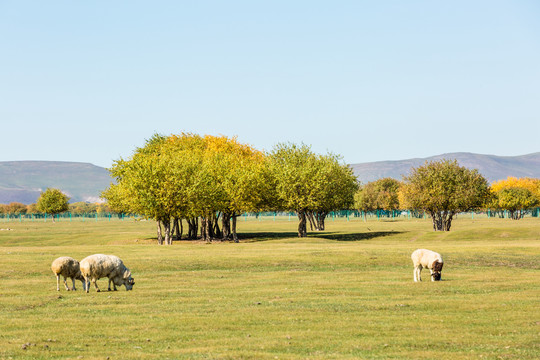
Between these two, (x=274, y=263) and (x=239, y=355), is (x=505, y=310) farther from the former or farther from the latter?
(x=274, y=263)

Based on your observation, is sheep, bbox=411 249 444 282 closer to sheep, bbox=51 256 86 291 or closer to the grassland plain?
the grassland plain

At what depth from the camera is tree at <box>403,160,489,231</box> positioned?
100 meters

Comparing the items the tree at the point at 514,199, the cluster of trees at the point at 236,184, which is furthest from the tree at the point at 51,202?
the tree at the point at 514,199

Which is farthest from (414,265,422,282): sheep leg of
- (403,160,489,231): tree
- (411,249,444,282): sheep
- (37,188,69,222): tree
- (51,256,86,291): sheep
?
(37,188,69,222): tree

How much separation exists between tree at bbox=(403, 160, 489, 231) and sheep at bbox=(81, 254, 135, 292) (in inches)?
2963

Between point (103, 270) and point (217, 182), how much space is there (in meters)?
60.6

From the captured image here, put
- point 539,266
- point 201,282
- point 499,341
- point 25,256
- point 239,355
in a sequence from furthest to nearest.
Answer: point 25,256 < point 539,266 < point 201,282 < point 499,341 < point 239,355

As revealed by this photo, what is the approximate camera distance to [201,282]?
36406 mm

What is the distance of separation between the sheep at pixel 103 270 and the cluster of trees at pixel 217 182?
5020 cm

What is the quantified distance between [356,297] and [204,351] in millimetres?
12495

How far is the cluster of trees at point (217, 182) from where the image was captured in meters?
82.9

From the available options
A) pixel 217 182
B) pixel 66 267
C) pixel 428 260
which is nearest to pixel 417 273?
pixel 428 260

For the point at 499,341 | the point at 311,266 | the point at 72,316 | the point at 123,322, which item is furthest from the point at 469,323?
the point at 311,266

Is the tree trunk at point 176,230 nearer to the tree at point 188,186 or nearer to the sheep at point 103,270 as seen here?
the tree at point 188,186
